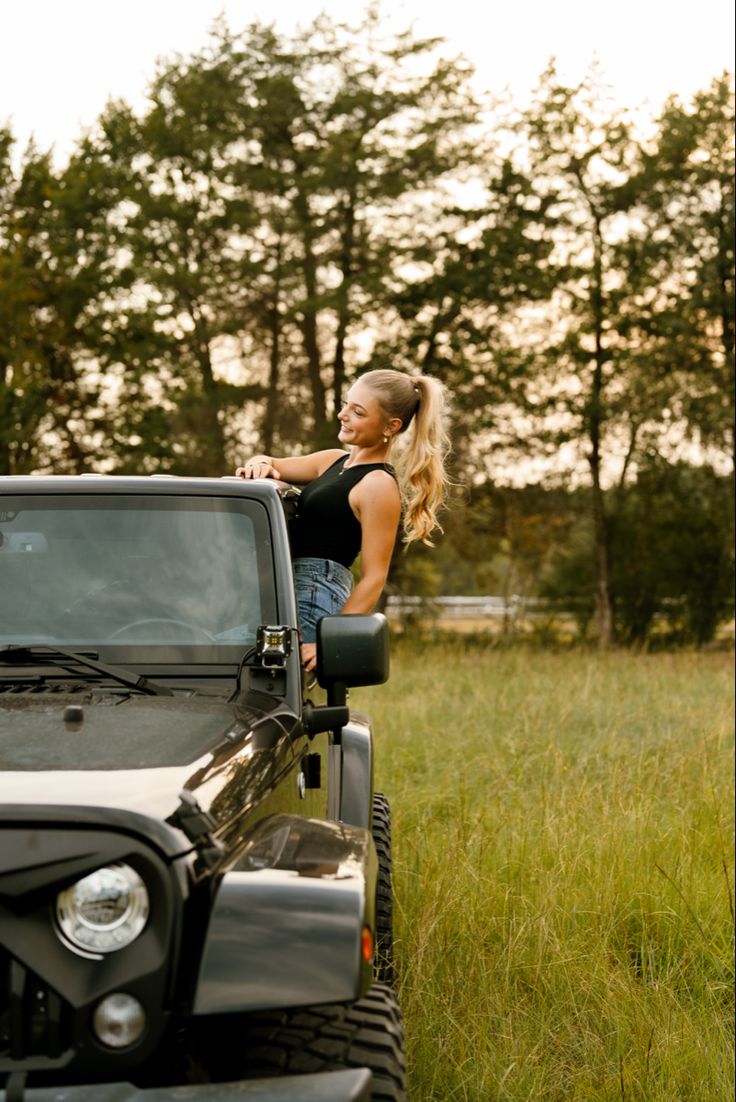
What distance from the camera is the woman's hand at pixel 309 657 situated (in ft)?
11.6

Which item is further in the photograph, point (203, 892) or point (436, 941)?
point (436, 941)

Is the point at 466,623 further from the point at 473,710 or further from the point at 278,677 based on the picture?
the point at 278,677

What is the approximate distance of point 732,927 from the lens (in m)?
5.21

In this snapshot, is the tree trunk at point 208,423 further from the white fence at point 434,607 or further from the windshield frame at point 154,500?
the windshield frame at point 154,500

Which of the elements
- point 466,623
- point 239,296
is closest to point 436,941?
point 239,296

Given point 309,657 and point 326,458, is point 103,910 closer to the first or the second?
point 309,657

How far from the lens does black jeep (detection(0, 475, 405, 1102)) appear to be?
79.6 inches

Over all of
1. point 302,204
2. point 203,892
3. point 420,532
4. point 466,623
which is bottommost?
point 466,623

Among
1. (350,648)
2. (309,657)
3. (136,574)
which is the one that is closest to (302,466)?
(309,657)

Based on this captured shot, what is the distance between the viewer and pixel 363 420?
428cm

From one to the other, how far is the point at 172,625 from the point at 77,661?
297mm

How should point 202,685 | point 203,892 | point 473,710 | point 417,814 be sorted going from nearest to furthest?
point 203,892 → point 202,685 → point 417,814 → point 473,710

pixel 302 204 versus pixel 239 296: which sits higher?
pixel 302 204

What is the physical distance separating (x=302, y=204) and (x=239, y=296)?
86.7 inches
